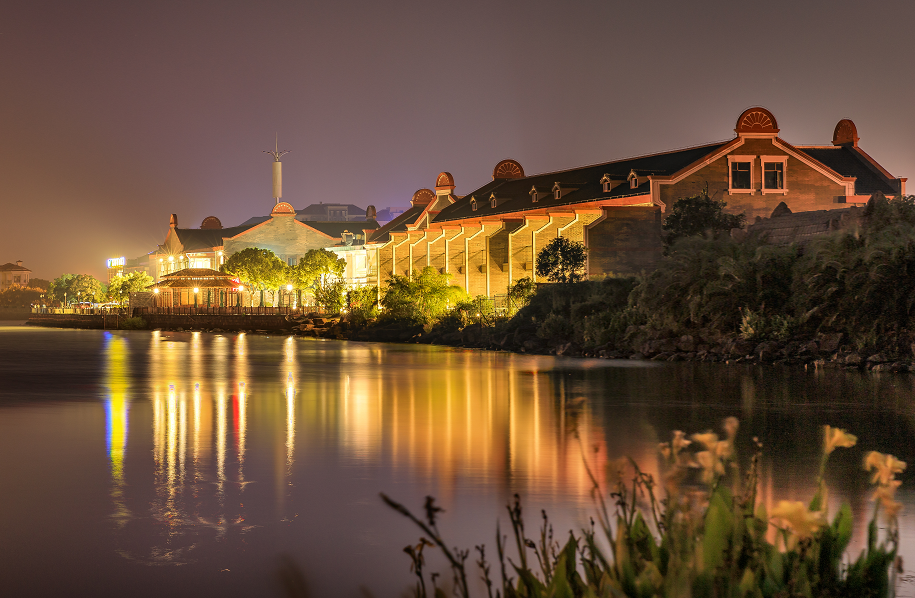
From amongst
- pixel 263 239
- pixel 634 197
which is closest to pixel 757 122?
pixel 634 197

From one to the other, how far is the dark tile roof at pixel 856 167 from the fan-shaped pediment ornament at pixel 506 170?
25010 millimetres

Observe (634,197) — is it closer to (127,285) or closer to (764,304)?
(764,304)

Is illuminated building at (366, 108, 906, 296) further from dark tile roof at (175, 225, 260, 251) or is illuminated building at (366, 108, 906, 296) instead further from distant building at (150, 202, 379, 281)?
dark tile roof at (175, 225, 260, 251)

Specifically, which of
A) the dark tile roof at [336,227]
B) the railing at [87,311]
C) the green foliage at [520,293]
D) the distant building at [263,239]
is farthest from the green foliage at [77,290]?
the green foliage at [520,293]

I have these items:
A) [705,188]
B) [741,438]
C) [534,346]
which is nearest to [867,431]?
[741,438]

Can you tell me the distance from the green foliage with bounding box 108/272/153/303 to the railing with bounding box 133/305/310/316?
42549mm

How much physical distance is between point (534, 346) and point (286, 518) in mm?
32714

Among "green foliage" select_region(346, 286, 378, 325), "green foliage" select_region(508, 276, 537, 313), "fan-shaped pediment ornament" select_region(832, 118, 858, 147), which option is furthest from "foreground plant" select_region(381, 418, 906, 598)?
"fan-shaped pediment ornament" select_region(832, 118, 858, 147)

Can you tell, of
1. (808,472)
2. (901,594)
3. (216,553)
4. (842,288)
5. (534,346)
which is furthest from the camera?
(534,346)

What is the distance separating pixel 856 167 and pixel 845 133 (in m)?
4.65

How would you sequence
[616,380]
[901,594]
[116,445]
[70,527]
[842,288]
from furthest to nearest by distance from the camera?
1. [842,288]
2. [616,380]
3. [116,445]
4. [70,527]
5. [901,594]

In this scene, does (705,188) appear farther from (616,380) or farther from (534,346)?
(616,380)

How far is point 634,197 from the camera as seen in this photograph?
52.5 meters

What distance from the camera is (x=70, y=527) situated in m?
8.84
